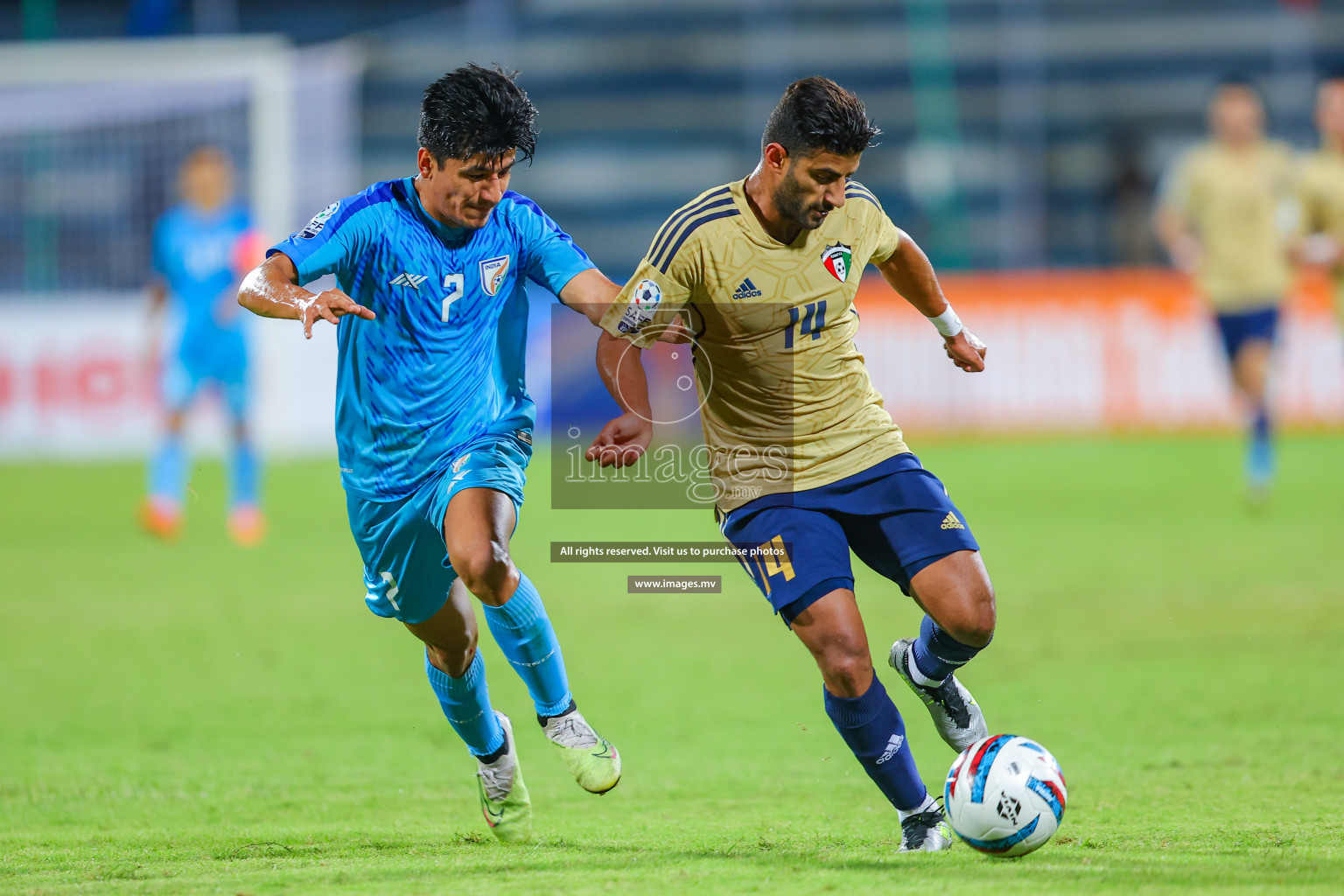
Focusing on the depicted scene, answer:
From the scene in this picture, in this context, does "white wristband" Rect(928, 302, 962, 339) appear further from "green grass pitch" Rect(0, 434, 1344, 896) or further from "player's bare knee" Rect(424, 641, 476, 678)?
"player's bare knee" Rect(424, 641, 476, 678)

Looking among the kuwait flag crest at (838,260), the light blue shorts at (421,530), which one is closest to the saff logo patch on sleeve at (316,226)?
the light blue shorts at (421,530)

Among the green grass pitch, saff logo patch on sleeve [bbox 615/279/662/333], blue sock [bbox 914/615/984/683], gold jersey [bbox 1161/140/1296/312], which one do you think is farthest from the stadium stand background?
saff logo patch on sleeve [bbox 615/279/662/333]

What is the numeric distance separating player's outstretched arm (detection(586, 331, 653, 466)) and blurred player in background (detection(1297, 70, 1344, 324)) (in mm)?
7483

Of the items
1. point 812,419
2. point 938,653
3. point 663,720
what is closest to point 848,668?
point 938,653

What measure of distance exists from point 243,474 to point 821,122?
27.2 feet

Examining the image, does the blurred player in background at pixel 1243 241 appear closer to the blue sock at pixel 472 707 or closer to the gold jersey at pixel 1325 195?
the gold jersey at pixel 1325 195

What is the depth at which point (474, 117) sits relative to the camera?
14.9 ft

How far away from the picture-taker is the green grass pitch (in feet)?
13.9

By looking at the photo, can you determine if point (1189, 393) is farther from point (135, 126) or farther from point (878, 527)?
point (878, 527)

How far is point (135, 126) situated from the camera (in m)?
17.5

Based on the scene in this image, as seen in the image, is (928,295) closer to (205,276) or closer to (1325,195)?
(1325,195)

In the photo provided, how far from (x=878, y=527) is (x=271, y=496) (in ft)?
35.1

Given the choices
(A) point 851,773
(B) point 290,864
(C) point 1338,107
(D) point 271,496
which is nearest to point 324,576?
(D) point 271,496

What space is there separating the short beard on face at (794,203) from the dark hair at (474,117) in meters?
0.74
